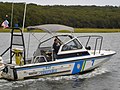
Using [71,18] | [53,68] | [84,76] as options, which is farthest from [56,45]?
[71,18]

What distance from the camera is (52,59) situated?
18.3m

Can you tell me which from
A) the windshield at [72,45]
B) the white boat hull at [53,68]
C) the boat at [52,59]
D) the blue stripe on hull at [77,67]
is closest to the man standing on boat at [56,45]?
the boat at [52,59]

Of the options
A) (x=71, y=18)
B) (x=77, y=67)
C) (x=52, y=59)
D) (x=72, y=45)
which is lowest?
(x=71, y=18)

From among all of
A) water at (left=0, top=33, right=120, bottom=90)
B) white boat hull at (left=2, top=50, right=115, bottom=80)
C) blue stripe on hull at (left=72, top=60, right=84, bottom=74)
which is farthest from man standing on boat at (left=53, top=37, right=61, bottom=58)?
water at (left=0, top=33, right=120, bottom=90)

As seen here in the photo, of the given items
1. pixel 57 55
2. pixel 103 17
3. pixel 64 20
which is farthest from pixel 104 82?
pixel 103 17

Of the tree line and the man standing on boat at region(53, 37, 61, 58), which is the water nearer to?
the man standing on boat at region(53, 37, 61, 58)

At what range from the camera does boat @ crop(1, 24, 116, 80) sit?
1711 cm

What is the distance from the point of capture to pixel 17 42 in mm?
17828

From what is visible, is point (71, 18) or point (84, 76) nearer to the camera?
point (84, 76)

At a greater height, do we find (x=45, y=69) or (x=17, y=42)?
(x=17, y=42)

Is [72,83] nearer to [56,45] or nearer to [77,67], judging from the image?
[77,67]

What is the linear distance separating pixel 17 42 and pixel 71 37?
3456mm

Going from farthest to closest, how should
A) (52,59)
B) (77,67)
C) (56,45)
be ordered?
(77,67), (56,45), (52,59)

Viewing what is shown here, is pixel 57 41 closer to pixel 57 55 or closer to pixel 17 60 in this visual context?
pixel 57 55
